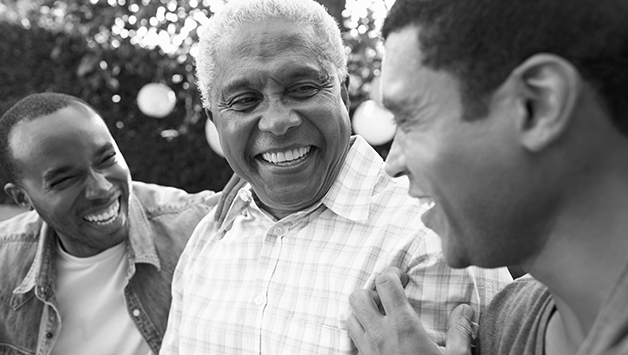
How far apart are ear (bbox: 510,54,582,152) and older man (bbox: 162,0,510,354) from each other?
2.22 feet

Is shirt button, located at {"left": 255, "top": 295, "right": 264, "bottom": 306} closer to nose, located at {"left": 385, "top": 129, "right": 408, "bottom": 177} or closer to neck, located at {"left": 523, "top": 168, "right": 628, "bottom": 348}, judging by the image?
nose, located at {"left": 385, "top": 129, "right": 408, "bottom": 177}

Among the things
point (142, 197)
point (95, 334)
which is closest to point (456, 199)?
point (95, 334)

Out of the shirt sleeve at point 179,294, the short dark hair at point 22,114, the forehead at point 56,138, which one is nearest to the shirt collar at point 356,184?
the shirt sleeve at point 179,294

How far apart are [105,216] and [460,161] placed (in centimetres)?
228

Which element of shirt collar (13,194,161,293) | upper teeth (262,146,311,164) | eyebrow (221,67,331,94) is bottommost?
shirt collar (13,194,161,293)

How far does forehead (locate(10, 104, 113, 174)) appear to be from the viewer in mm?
2693

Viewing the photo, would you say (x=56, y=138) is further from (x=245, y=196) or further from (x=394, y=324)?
(x=394, y=324)

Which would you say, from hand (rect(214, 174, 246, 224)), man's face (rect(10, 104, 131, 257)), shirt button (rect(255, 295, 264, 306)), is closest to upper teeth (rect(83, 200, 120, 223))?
man's face (rect(10, 104, 131, 257))

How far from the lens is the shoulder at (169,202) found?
316 centimetres

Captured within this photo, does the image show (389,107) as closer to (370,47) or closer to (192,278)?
(192,278)

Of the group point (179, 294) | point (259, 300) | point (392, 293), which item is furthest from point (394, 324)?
point (179, 294)

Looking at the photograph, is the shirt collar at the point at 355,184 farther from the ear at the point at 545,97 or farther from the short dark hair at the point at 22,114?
the short dark hair at the point at 22,114

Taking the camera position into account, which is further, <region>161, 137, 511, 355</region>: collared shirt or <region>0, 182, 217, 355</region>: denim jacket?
<region>0, 182, 217, 355</region>: denim jacket

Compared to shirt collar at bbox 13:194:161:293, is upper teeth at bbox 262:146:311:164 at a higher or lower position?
higher
